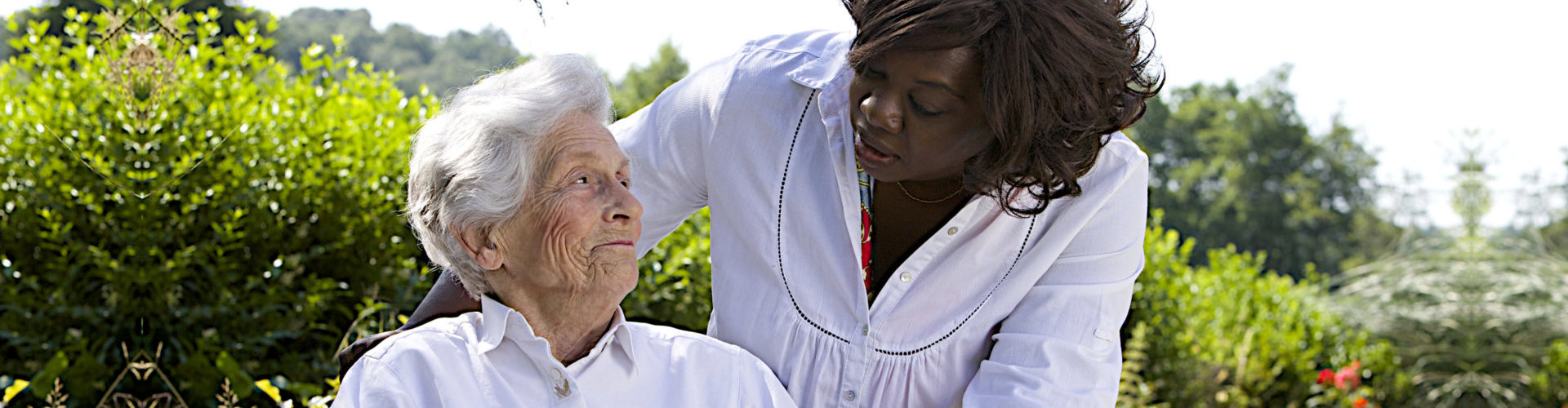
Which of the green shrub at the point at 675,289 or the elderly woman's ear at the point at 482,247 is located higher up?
the elderly woman's ear at the point at 482,247

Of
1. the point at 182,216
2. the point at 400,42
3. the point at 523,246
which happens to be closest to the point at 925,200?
the point at 523,246

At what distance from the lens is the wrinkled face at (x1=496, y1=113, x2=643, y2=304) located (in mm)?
1668

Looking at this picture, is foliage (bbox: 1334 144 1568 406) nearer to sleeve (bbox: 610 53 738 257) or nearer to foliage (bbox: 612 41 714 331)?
foliage (bbox: 612 41 714 331)

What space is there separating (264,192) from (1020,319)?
2.57m

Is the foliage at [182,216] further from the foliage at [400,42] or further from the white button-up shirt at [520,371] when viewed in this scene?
the foliage at [400,42]

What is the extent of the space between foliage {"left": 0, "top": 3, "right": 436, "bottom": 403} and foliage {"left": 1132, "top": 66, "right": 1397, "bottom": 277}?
3486cm

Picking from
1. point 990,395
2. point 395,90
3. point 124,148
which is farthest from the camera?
point 395,90

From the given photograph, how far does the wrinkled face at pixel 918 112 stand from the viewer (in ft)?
5.11

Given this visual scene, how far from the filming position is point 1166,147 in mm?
42625

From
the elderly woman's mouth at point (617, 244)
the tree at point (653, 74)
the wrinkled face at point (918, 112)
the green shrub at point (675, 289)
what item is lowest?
the tree at point (653, 74)

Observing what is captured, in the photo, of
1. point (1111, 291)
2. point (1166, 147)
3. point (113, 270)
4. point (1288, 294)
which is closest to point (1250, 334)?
point (1288, 294)

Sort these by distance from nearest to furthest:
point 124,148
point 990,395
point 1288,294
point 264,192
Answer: point 990,395 < point 124,148 < point 264,192 < point 1288,294

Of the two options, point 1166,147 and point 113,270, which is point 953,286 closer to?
point 113,270

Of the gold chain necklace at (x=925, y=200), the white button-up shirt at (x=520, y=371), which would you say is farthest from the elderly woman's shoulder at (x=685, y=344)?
the gold chain necklace at (x=925, y=200)
